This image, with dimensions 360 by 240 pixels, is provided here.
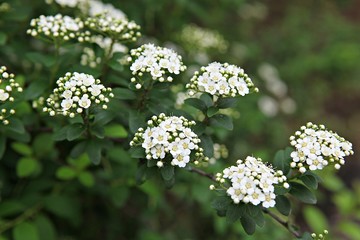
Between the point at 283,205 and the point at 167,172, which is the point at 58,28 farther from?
the point at 283,205

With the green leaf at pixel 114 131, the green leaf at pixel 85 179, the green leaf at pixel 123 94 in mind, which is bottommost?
the green leaf at pixel 85 179

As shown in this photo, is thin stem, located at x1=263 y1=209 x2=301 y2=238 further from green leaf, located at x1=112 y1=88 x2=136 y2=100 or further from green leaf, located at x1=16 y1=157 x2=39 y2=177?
green leaf, located at x1=16 y1=157 x2=39 y2=177

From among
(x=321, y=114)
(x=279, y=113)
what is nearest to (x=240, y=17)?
(x=279, y=113)

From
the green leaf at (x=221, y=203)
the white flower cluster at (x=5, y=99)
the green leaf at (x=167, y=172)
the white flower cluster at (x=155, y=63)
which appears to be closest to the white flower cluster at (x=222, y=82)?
the white flower cluster at (x=155, y=63)

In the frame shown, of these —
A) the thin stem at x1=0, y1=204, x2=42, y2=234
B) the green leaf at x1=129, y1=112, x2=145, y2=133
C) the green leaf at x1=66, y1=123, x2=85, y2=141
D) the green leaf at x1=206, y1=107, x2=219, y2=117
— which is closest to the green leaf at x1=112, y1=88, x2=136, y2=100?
the green leaf at x1=129, y1=112, x2=145, y2=133

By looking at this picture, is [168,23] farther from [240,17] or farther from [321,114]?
[321,114]

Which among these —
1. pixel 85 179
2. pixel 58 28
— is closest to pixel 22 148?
pixel 85 179

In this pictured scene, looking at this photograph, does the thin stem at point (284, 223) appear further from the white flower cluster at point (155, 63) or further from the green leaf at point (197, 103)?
the white flower cluster at point (155, 63)
